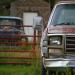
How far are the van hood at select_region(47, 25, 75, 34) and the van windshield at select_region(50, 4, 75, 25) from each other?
1.53ft

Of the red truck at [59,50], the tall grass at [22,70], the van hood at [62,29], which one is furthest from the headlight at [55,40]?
the tall grass at [22,70]

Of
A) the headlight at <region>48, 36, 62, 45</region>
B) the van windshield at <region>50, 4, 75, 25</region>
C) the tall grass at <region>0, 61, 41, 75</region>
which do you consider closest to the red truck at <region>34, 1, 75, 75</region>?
the headlight at <region>48, 36, 62, 45</region>

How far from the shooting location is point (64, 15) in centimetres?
1093

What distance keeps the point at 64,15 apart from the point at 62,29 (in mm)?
1238

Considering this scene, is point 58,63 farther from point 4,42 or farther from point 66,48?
point 4,42

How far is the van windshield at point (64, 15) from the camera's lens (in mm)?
10654

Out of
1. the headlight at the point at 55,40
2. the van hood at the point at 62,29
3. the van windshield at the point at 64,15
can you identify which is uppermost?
the van windshield at the point at 64,15

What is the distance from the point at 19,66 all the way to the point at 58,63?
4.93 metres

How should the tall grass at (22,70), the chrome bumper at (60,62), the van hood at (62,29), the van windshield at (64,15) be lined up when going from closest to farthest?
the chrome bumper at (60,62), the van hood at (62,29), the van windshield at (64,15), the tall grass at (22,70)

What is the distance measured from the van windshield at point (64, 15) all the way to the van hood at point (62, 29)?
1.53 ft

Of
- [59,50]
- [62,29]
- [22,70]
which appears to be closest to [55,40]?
[59,50]

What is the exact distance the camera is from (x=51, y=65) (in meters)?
9.05

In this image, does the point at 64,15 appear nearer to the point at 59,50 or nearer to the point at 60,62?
the point at 59,50

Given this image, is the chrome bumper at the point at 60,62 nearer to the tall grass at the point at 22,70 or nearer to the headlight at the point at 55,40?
the headlight at the point at 55,40
